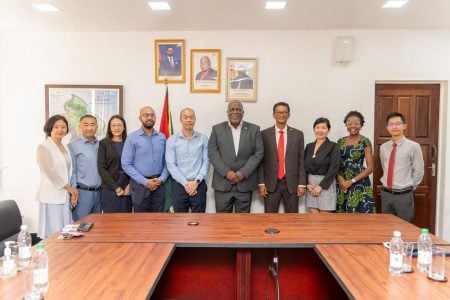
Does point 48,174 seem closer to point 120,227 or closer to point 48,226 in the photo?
point 48,226

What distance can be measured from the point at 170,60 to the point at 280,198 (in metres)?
2.20

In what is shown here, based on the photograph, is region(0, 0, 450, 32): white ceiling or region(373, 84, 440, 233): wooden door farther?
region(373, 84, 440, 233): wooden door

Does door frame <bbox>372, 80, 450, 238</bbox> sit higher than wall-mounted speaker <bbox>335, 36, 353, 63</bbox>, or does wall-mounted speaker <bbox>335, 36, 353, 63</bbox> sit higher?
wall-mounted speaker <bbox>335, 36, 353, 63</bbox>

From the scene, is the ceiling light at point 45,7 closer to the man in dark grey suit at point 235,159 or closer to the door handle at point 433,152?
the man in dark grey suit at point 235,159

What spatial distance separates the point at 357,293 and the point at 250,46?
3431mm

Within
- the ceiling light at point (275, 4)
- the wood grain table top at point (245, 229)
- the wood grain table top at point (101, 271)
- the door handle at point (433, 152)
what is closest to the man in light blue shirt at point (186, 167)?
the wood grain table top at point (245, 229)

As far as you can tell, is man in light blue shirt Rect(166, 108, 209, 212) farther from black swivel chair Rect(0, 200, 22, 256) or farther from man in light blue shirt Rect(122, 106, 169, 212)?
black swivel chair Rect(0, 200, 22, 256)

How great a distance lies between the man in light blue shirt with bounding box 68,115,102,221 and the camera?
11.4ft

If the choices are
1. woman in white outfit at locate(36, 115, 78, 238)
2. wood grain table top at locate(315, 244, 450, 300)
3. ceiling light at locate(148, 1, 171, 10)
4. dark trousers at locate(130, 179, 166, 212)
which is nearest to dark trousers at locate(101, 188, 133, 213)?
dark trousers at locate(130, 179, 166, 212)

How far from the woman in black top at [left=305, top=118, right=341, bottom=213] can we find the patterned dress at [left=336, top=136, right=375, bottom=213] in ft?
0.42

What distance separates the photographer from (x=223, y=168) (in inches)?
142

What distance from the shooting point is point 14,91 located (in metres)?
4.40

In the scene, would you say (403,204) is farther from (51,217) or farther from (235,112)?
(51,217)

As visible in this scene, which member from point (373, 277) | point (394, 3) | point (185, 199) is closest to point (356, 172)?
point (394, 3)
